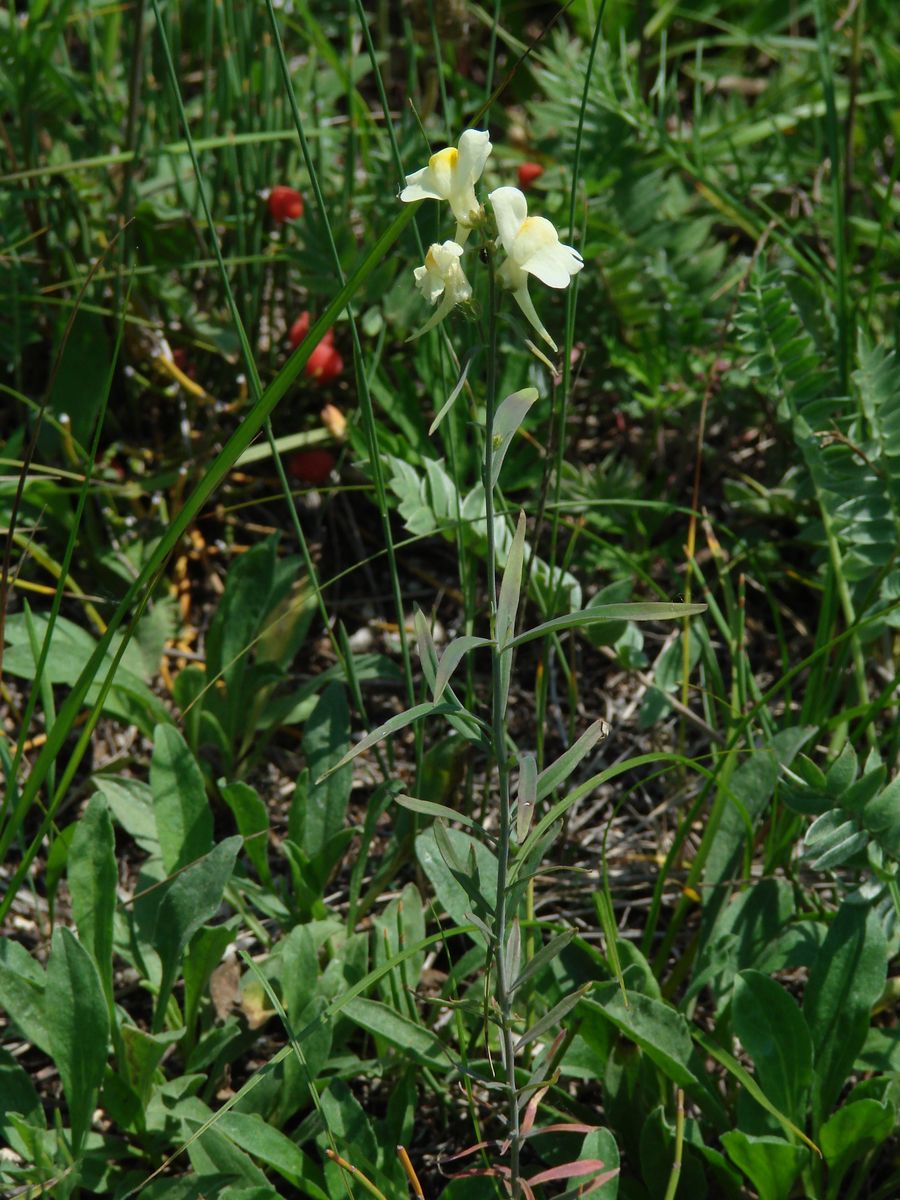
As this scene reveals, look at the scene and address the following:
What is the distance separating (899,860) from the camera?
4.42ft

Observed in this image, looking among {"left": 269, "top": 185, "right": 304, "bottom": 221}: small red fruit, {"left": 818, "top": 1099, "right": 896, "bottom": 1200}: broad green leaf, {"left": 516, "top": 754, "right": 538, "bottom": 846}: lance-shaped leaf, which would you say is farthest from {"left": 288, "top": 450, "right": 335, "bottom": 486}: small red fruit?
{"left": 818, "top": 1099, "right": 896, "bottom": 1200}: broad green leaf

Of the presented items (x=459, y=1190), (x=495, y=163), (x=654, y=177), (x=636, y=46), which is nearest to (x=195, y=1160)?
(x=459, y=1190)

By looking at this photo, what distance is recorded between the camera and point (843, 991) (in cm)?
142

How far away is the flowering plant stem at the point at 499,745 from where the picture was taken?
34.5 inches

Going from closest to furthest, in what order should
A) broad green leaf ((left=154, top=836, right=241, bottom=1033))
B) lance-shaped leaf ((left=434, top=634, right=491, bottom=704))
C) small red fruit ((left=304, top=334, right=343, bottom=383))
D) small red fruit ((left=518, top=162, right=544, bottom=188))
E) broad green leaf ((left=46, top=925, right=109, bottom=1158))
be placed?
lance-shaped leaf ((left=434, top=634, right=491, bottom=704)) → broad green leaf ((left=46, top=925, right=109, bottom=1158)) → broad green leaf ((left=154, top=836, right=241, bottom=1033)) → small red fruit ((left=304, top=334, right=343, bottom=383)) → small red fruit ((left=518, top=162, right=544, bottom=188))

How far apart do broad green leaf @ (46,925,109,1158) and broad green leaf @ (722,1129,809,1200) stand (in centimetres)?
70

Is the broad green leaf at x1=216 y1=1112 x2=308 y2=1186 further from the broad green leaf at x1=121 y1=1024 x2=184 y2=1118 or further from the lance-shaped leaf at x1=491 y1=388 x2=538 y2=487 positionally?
the lance-shaped leaf at x1=491 y1=388 x2=538 y2=487

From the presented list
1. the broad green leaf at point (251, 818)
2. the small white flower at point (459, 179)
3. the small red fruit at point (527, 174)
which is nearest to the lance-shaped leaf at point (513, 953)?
the broad green leaf at point (251, 818)

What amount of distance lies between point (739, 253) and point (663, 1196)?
6.07ft

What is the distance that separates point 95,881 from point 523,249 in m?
1.00

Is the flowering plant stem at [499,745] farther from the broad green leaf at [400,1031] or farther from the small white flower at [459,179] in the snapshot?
the broad green leaf at [400,1031]

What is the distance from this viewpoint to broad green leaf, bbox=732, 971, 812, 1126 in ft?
4.54

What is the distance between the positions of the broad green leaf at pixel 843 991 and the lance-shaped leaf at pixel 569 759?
1.85 ft

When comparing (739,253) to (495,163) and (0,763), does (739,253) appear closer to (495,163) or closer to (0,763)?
(495,163)
